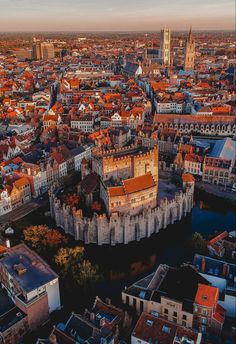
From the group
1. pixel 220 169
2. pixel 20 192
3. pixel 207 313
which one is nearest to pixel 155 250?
pixel 207 313

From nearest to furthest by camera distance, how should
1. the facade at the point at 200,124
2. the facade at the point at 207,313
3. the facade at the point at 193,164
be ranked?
the facade at the point at 207,313 → the facade at the point at 193,164 → the facade at the point at 200,124

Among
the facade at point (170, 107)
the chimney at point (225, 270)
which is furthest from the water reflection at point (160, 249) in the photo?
the facade at point (170, 107)

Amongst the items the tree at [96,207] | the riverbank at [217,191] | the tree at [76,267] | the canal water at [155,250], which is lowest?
the canal water at [155,250]

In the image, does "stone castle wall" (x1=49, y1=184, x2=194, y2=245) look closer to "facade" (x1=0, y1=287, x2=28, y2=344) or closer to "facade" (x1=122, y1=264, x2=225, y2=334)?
"facade" (x1=122, y1=264, x2=225, y2=334)

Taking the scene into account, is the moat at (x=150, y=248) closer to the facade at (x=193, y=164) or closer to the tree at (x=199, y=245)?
the tree at (x=199, y=245)

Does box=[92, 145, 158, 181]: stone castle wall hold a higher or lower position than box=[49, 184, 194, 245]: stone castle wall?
higher

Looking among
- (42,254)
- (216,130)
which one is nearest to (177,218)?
(42,254)

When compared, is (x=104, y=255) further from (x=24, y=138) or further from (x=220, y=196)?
(x=24, y=138)

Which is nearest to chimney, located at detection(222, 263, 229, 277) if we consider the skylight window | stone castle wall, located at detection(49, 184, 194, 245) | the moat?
the moat
